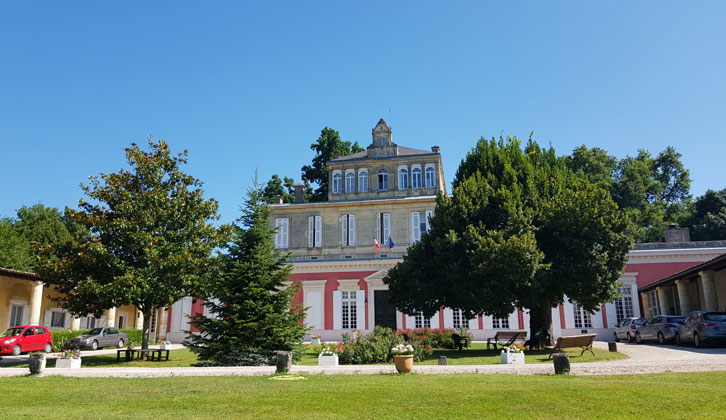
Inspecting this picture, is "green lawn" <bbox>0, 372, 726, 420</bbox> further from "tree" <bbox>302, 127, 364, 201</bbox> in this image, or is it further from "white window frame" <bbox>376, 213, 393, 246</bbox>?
"tree" <bbox>302, 127, 364, 201</bbox>

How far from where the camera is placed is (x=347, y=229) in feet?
135

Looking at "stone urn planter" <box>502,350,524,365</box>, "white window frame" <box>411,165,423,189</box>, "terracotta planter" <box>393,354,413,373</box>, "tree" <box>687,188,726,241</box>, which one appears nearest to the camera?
"terracotta planter" <box>393,354,413,373</box>

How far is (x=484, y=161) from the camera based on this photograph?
79.9ft

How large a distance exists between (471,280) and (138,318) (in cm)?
3302

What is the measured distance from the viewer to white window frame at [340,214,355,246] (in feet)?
134

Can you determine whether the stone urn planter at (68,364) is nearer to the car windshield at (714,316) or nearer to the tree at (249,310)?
the tree at (249,310)

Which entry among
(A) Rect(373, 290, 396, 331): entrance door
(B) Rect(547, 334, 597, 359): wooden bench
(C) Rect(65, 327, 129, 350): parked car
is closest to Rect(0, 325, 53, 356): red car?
(C) Rect(65, 327, 129, 350): parked car

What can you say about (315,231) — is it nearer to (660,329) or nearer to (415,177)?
(415,177)

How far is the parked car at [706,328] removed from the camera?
17703 millimetres

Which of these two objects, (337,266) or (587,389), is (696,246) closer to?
(337,266)

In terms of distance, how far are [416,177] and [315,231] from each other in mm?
9312

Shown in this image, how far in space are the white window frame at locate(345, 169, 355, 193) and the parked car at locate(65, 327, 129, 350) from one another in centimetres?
2024

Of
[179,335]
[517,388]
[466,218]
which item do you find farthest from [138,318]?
[517,388]

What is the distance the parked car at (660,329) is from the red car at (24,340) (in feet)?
89.6
